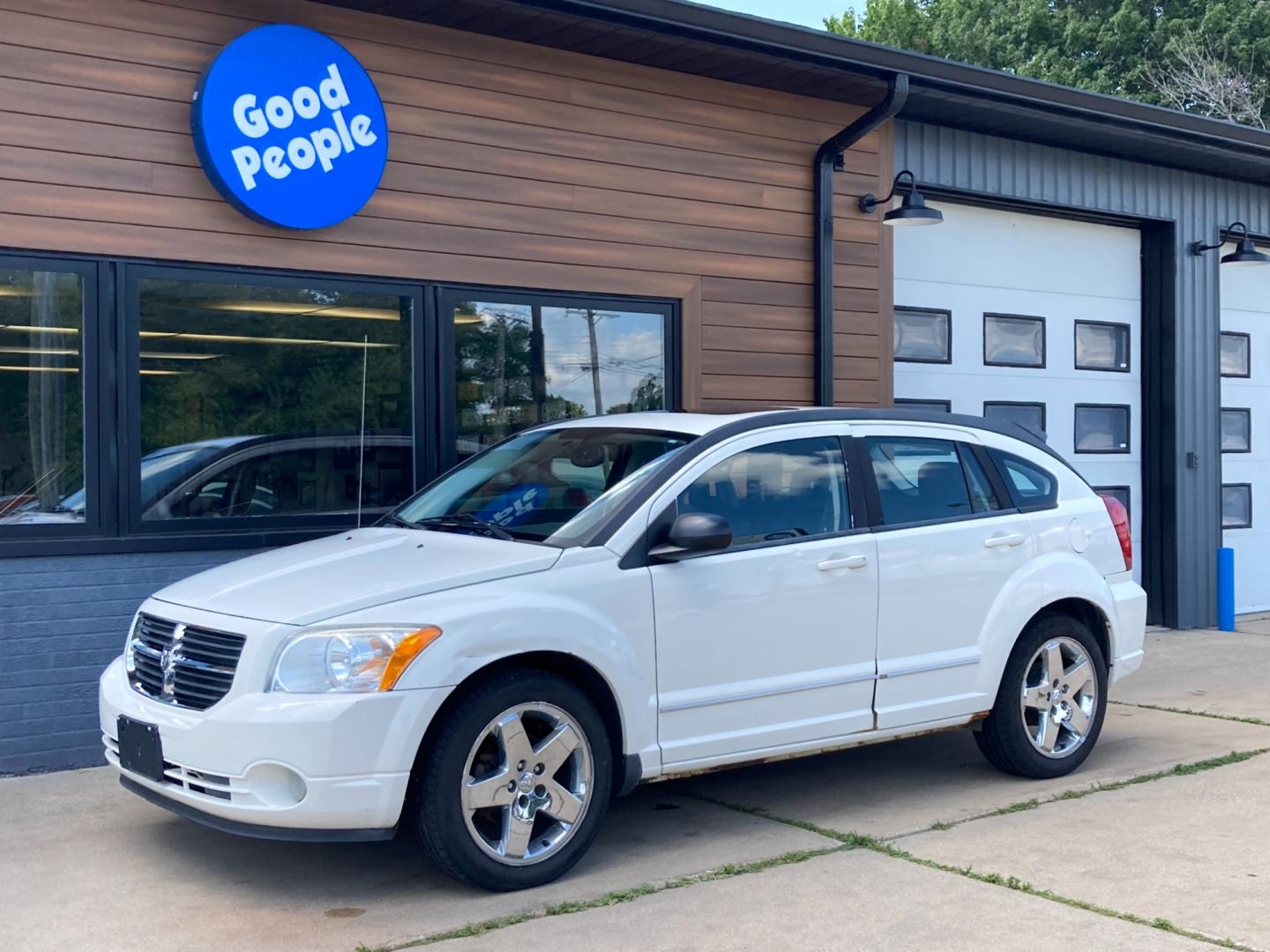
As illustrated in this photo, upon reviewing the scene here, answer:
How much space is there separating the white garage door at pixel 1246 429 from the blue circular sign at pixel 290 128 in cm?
853

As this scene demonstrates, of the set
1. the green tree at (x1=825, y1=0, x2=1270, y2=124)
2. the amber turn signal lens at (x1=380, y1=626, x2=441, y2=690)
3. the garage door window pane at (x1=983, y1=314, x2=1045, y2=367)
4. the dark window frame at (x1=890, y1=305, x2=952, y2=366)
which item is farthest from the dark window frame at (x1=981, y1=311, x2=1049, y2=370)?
the green tree at (x1=825, y1=0, x2=1270, y2=124)

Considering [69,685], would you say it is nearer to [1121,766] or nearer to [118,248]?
[118,248]

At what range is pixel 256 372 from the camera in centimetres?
752

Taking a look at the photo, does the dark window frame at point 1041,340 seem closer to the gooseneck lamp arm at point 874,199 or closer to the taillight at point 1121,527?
the gooseneck lamp arm at point 874,199

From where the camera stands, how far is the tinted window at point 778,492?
18.7 feet

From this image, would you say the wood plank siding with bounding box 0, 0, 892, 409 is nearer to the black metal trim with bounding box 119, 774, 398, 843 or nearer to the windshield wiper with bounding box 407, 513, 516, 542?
the windshield wiper with bounding box 407, 513, 516, 542

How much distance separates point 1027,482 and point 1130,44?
86.8ft

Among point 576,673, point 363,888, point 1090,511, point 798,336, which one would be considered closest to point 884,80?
point 798,336

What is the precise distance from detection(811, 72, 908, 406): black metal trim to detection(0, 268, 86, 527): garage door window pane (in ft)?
16.0

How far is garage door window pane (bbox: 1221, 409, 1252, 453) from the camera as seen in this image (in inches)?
510

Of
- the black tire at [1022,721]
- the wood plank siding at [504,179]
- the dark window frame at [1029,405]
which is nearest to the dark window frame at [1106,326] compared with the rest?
the dark window frame at [1029,405]

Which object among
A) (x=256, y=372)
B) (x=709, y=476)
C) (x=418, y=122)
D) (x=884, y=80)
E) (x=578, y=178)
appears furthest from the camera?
(x=884, y=80)

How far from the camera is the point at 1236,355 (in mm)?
13031

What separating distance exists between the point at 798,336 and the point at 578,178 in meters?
2.00
